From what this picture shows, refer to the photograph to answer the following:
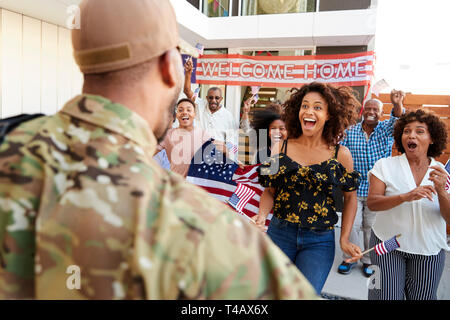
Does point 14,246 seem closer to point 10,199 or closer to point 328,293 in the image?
point 10,199

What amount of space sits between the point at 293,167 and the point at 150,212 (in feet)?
5.70

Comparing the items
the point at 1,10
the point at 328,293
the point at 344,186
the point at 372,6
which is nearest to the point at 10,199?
the point at 344,186

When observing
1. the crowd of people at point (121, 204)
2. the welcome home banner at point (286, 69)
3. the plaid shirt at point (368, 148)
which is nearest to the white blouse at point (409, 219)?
the plaid shirt at point (368, 148)

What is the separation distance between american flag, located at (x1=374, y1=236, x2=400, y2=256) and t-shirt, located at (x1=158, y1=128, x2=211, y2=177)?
211cm

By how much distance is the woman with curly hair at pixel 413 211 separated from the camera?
2242 millimetres

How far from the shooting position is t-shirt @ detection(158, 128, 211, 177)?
145 inches

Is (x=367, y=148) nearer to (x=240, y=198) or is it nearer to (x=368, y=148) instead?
(x=368, y=148)

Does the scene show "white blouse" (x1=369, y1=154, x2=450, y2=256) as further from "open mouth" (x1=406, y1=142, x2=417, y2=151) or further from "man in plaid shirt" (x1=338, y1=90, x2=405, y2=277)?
"man in plaid shirt" (x1=338, y1=90, x2=405, y2=277)

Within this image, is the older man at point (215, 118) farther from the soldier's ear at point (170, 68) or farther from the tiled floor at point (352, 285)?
the soldier's ear at point (170, 68)

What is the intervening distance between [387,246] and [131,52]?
2.10 metres

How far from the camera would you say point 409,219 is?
91.4 inches

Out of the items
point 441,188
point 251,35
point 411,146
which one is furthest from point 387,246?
point 251,35

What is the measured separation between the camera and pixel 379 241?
2432 millimetres

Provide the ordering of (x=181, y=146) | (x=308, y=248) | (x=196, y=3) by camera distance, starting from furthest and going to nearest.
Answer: (x=196, y=3) → (x=181, y=146) → (x=308, y=248)
